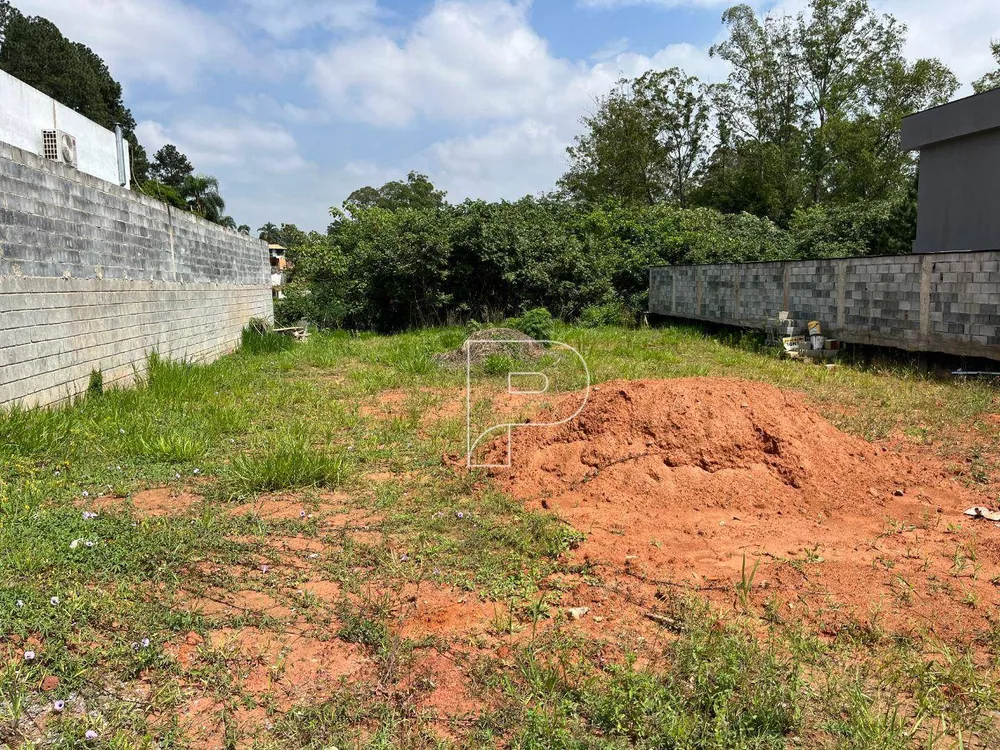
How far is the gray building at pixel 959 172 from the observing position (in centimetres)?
1187

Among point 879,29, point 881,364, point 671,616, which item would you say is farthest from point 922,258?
point 879,29

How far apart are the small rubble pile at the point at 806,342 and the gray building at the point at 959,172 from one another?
2.72 metres

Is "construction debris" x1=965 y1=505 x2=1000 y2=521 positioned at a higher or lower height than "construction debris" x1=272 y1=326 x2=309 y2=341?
lower

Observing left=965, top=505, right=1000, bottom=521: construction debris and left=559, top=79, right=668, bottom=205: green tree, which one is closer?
left=965, top=505, right=1000, bottom=521: construction debris

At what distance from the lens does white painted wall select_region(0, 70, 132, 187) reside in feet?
45.3

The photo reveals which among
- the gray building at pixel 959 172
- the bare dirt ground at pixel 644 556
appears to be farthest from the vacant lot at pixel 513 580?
the gray building at pixel 959 172

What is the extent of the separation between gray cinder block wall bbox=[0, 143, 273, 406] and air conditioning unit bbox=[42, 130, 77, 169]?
6.20 meters

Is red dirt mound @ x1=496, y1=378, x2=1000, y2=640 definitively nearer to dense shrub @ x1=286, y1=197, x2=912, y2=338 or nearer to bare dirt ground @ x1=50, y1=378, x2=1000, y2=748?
bare dirt ground @ x1=50, y1=378, x2=1000, y2=748

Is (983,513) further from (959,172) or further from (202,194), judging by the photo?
(202,194)

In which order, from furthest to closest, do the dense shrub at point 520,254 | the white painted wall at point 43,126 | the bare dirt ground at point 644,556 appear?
the dense shrub at point 520,254
the white painted wall at point 43,126
the bare dirt ground at point 644,556

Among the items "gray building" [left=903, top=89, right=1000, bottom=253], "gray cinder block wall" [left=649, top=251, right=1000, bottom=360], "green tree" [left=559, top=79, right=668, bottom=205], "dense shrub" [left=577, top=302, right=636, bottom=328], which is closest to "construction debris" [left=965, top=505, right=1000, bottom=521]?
"gray cinder block wall" [left=649, top=251, right=1000, bottom=360]

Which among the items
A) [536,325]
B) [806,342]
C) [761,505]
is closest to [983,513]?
[761,505]

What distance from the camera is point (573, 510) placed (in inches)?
172

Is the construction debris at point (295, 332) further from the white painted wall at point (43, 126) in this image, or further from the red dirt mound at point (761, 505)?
the red dirt mound at point (761, 505)
